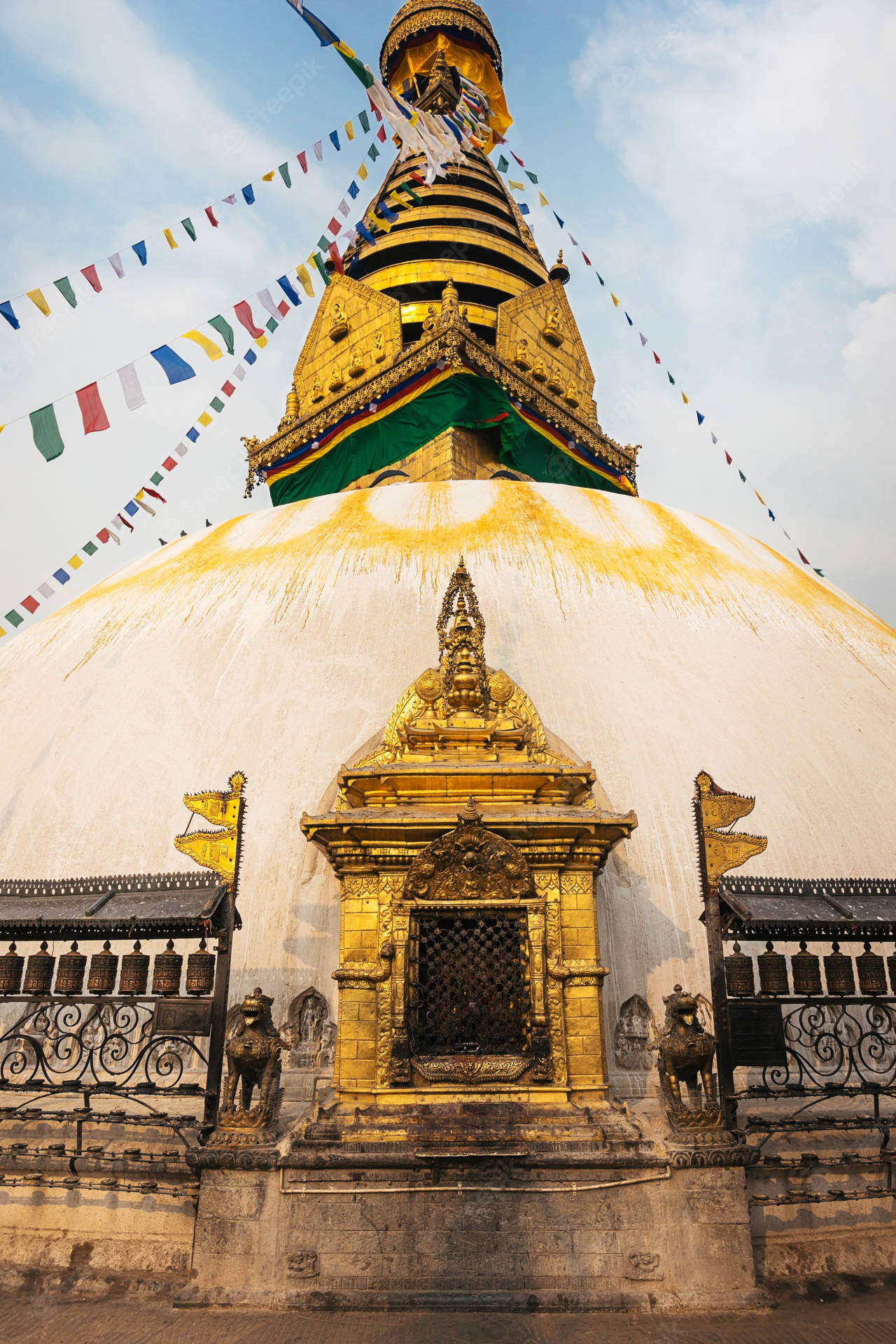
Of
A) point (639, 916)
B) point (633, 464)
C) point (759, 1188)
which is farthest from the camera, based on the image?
point (633, 464)

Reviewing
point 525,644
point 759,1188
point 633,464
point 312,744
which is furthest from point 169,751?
point 633,464

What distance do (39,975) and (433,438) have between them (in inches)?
368

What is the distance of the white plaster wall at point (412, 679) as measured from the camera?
573 cm

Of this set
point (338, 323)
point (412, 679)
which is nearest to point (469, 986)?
point (412, 679)

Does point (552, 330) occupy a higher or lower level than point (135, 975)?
higher

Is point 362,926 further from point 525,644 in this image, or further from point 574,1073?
point 525,644

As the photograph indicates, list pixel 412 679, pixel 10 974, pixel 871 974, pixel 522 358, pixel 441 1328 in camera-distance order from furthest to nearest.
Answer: pixel 522 358 → pixel 412 679 → pixel 10 974 → pixel 871 974 → pixel 441 1328

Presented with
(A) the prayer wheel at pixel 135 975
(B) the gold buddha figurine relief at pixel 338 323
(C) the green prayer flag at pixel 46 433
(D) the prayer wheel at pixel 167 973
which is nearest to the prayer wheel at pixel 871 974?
(D) the prayer wheel at pixel 167 973

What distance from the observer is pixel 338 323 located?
14172mm

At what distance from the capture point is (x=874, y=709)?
714 centimetres

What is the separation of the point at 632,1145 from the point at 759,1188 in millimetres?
861

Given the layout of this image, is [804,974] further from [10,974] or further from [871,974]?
[10,974]

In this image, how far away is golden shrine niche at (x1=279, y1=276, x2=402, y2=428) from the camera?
13.4 metres

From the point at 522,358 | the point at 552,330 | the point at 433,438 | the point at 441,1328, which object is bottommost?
the point at 441,1328
